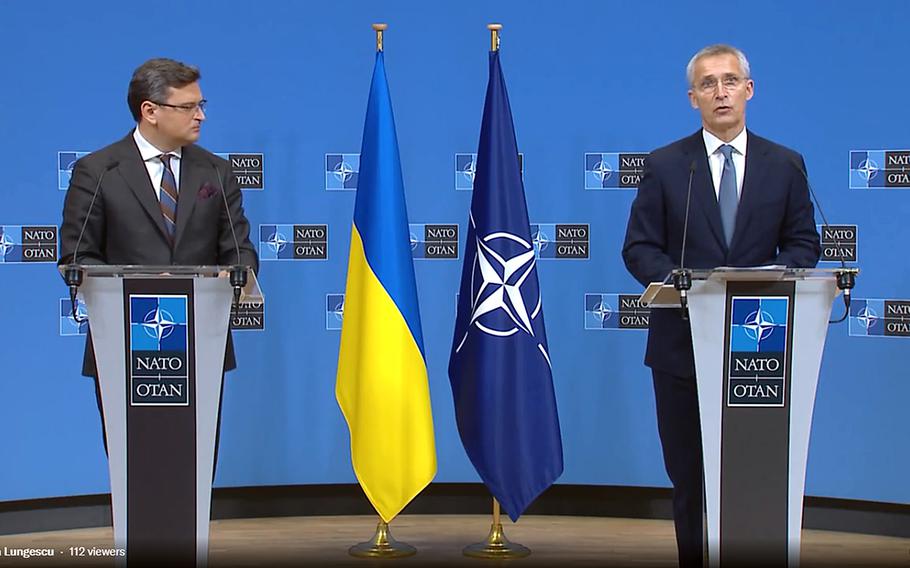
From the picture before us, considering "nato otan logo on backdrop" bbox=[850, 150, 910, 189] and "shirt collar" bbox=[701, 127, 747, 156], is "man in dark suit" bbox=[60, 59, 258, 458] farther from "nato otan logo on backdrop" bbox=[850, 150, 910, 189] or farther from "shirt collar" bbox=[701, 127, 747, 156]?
"nato otan logo on backdrop" bbox=[850, 150, 910, 189]

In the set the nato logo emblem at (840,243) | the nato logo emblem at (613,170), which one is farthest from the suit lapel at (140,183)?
the nato logo emblem at (840,243)

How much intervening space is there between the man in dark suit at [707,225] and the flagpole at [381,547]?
140 centimetres

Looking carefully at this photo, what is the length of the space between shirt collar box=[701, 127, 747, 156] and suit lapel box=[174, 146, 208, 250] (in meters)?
1.58

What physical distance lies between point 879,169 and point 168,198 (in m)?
3.24

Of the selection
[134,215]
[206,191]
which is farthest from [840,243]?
[134,215]

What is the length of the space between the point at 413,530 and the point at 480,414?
0.96 metres

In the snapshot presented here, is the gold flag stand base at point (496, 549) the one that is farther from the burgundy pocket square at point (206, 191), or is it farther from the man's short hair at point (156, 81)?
the man's short hair at point (156, 81)

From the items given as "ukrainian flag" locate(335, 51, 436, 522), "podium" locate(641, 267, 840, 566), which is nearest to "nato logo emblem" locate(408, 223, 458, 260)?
"ukrainian flag" locate(335, 51, 436, 522)

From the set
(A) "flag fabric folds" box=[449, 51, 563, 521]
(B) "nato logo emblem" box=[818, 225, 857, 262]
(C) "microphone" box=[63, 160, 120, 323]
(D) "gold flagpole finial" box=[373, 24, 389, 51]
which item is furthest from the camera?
(B) "nato logo emblem" box=[818, 225, 857, 262]

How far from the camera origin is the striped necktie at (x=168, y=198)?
3.28 meters

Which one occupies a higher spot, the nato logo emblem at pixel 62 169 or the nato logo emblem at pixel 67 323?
the nato logo emblem at pixel 62 169

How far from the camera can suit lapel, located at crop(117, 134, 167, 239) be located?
3254 mm

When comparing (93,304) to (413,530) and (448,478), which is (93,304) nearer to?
(413,530)

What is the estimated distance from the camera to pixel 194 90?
3340 mm
